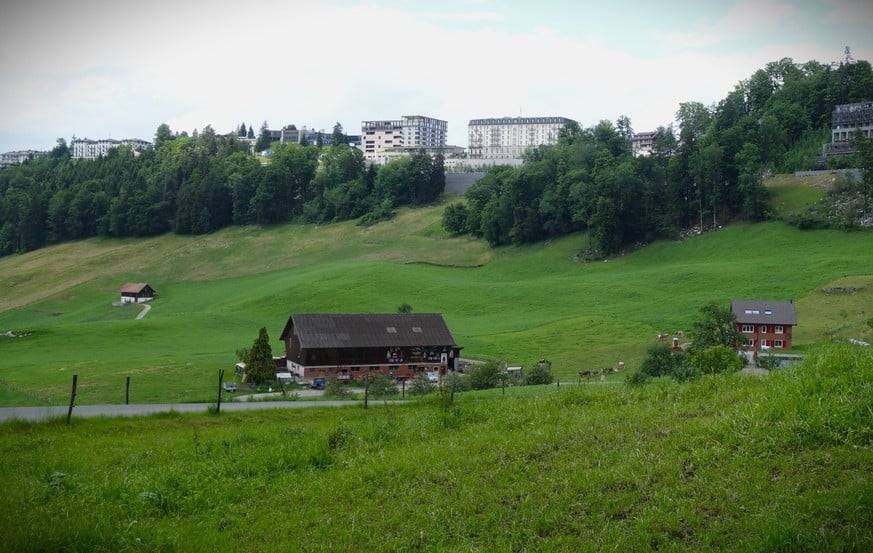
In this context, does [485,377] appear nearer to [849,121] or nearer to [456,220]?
[456,220]

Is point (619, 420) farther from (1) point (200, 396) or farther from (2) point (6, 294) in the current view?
(2) point (6, 294)

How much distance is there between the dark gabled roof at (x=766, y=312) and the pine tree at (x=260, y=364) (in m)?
29.3

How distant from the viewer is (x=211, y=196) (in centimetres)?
14388

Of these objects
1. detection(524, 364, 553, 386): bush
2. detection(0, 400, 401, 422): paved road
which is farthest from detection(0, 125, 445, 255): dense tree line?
detection(0, 400, 401, 422): paved road

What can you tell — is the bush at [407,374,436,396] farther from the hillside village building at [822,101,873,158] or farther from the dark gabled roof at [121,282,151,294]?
the hillside village building at [822,101,873,158]

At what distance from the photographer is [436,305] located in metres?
77.5

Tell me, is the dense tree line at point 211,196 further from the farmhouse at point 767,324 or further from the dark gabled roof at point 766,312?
the farmhouse at point 767,324

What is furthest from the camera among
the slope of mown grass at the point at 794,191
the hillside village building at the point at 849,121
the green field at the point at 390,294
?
the hillside village building at the point at 849,121

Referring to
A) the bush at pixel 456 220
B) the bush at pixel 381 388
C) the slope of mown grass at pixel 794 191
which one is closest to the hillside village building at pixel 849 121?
the slope of mown grass at pixel 794 191

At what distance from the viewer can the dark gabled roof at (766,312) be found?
50.5 metres

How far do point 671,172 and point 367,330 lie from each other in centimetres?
5903

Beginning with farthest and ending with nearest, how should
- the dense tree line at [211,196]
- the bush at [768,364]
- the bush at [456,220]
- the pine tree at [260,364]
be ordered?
1. the dense tree line at [211,196]
2. the bush at [456,220]
3. the pine tree at [260,364]
4. the bush at [768,364]

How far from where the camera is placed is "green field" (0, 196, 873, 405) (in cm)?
5203

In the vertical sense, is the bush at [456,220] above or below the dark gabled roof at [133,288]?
above
